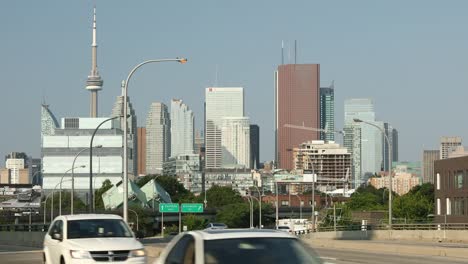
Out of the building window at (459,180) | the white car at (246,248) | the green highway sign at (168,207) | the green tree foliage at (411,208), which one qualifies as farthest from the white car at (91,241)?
the green tree foliage at (411,208)

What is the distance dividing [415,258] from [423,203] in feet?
368

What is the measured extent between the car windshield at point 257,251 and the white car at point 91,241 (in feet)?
32.5

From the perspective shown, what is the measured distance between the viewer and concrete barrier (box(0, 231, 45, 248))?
55.4 meters

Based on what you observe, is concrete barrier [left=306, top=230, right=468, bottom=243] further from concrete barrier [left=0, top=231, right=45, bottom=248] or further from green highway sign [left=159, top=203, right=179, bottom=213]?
green highway sign [left=159, top=203, right=179, bottom=213]

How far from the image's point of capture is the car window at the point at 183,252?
13.3 meters

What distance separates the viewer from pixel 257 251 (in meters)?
12.8

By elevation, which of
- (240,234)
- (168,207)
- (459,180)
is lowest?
(168,207)

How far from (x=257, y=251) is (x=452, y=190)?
91937mm

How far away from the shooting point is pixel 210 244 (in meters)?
13.0

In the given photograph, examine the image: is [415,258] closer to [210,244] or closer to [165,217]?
[210,244]

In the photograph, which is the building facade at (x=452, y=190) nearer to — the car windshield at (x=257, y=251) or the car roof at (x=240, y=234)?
the car roof at (x=240, y=234)

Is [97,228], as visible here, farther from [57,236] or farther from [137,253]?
[137,253]

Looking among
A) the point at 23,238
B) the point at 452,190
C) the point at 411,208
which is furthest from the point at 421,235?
the point at 411,208

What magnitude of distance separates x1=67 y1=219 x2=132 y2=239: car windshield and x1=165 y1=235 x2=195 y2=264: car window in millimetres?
9794
